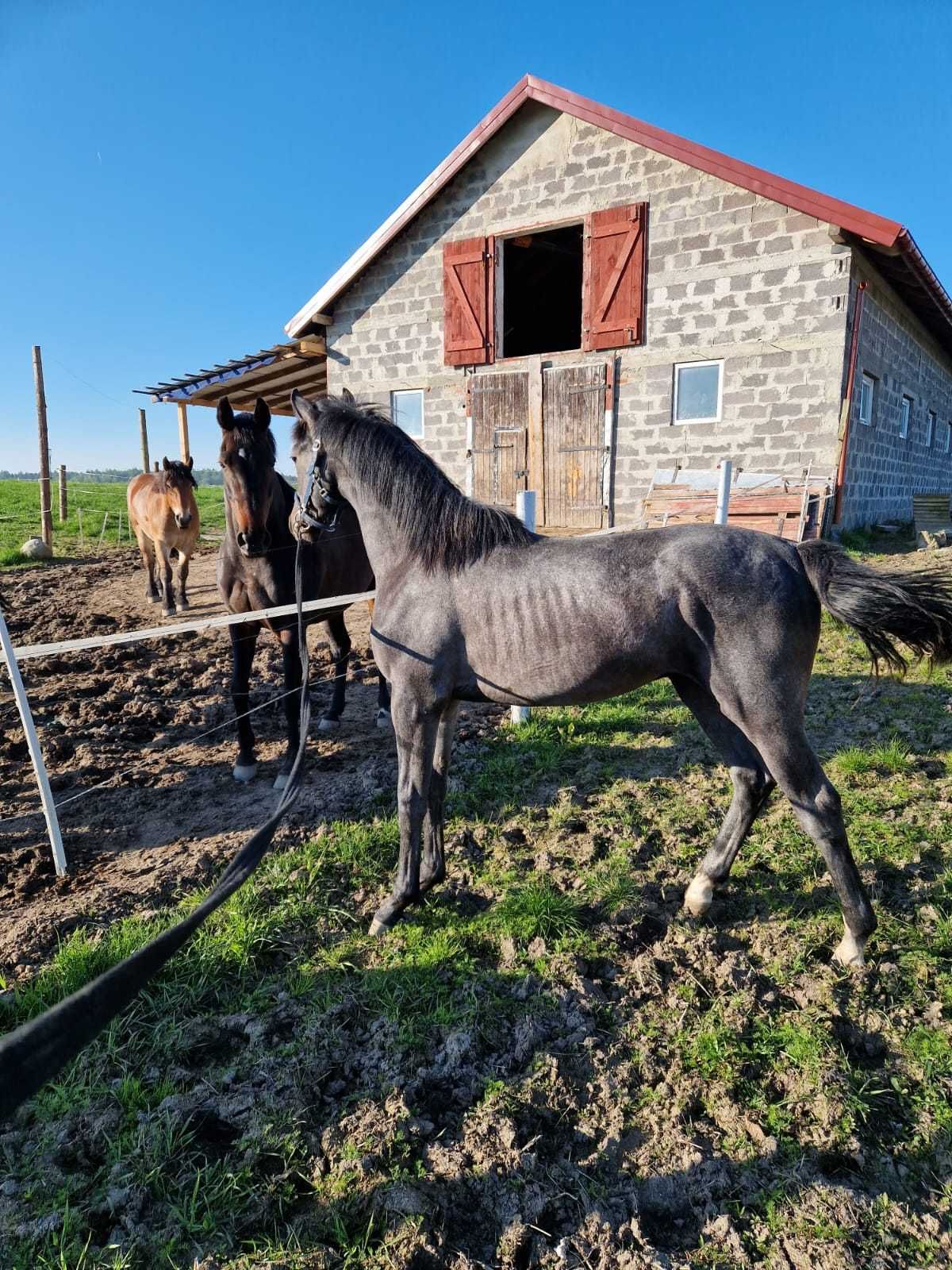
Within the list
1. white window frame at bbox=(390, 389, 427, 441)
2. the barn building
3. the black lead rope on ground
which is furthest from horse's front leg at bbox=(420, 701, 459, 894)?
white window frame at bbox=(390, 389, 427, 441)

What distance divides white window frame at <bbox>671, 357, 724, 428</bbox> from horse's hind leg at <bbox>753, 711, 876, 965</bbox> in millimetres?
8824

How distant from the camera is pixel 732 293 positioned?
9.70 m

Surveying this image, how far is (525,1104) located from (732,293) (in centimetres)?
1066

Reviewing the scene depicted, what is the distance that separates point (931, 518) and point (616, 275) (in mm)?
7304

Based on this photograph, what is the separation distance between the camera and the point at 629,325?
1036cm

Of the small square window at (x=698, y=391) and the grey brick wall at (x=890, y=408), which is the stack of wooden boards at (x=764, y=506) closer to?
the grey brick wall at (x=890, y=408)

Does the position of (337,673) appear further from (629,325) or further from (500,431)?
(629,325)

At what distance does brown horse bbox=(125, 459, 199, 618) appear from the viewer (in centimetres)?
929

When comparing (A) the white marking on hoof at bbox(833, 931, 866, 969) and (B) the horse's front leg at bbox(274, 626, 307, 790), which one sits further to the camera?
(B) the horse's front leg at bbox(274, 626, 307, 790)

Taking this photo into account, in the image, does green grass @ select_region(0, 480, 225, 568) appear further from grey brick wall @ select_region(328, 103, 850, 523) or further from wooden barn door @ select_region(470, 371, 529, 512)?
grey brick wall @ select_region(328, 103, 850, 523)

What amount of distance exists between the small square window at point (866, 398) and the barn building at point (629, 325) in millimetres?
74

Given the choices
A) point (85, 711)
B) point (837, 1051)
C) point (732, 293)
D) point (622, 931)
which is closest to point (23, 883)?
point (85, 711)

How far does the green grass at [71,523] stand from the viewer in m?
15.4

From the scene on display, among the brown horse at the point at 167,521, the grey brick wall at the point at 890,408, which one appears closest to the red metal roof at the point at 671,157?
the grey brick wall at the point at 890,408
